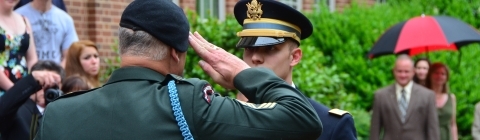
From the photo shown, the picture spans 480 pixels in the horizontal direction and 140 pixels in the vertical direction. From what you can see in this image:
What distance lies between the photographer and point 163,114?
3242mm

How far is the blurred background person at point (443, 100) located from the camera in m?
11.5

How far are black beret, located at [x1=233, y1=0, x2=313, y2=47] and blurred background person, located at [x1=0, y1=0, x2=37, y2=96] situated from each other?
2.90 meters

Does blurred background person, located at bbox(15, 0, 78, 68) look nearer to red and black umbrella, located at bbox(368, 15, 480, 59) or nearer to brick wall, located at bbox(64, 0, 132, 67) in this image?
brick wall, located at bbox(64, 0, 132, 67)

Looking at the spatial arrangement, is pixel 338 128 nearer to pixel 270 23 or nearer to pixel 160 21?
pixel 270 23

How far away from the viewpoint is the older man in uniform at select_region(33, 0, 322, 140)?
323 cm

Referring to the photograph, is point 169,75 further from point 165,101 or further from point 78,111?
point 78,111

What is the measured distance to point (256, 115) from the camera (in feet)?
10.7

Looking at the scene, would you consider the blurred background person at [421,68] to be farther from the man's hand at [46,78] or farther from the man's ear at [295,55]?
the man's ear at [295,55]

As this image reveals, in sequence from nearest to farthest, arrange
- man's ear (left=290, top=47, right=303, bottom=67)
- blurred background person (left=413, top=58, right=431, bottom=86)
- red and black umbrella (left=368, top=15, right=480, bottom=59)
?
man's ear (left=290, top=47, right=303, bottom=67) → red and black umbrella (left=368, top=15, right=480, bottom=59) → blurred background person (left=413, top=58, right=431, bottom=86)

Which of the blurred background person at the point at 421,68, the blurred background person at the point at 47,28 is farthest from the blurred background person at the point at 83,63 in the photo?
the blurred background person at the point at 421,68

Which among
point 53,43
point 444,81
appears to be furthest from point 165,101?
point 444,81

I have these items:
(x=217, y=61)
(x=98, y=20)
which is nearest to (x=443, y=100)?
(x=98, y=20)

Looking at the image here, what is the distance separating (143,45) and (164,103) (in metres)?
0.20

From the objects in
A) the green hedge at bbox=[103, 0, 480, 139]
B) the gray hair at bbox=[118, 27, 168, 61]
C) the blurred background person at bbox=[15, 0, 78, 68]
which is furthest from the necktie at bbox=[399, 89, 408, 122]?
the gray hair at bbox=[118, 27, 168, 61]
